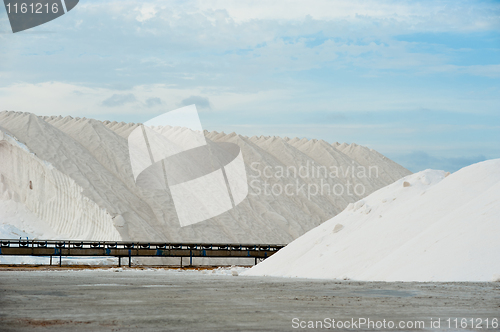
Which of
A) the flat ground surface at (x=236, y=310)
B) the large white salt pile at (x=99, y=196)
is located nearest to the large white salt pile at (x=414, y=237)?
the flat ground surface at (x=236, y=310)

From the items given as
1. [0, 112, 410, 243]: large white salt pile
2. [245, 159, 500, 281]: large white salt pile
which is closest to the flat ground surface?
[245, 159, 500, 281]: large white salt pile

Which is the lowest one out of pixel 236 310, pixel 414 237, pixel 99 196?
pixel 236 310

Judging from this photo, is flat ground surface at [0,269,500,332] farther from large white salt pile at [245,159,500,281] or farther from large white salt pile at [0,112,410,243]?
large white salt pile at [0,112,410,243]

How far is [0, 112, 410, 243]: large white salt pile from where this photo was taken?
44.5 metres

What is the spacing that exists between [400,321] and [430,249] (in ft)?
30.5

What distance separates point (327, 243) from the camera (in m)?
19.9

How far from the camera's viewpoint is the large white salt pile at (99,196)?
44500 millimetres

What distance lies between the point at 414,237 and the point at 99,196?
33.5 m

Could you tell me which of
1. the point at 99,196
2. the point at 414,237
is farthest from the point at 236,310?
the point at 99,196

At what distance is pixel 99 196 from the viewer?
4509 centimetres

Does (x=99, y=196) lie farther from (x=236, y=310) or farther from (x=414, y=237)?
(x=236, y=310)

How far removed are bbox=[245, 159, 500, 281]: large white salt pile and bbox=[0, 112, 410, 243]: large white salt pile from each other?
2598 centimetres

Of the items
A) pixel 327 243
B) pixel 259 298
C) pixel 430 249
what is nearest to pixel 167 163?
pixel 327 243

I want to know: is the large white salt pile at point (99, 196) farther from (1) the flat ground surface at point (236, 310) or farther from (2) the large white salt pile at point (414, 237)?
(1) the flat ground surface at point (236, 310)
